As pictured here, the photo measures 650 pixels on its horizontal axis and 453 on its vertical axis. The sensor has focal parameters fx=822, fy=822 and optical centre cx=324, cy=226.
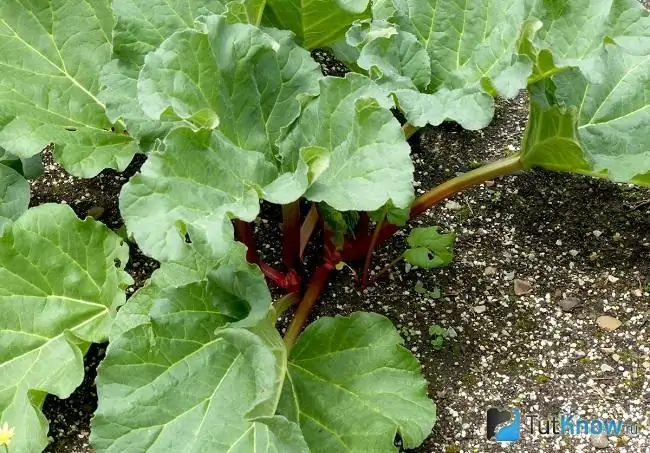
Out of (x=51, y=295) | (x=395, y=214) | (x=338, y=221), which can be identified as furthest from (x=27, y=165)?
(x=395, y=214)

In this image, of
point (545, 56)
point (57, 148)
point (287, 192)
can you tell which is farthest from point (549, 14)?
point (57, 148)

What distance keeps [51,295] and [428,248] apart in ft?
2.46

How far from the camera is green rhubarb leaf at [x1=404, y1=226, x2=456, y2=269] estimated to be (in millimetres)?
1646

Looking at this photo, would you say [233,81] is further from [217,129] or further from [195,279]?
[195,279]

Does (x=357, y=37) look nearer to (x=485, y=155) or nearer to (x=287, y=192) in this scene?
(x=287, y=192)

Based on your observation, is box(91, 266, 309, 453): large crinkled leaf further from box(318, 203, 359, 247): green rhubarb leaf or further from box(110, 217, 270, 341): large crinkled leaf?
box(318, 203, 359, 247): green rhubarb leaf

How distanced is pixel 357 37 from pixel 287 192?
386mm

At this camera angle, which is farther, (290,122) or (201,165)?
(290,122)

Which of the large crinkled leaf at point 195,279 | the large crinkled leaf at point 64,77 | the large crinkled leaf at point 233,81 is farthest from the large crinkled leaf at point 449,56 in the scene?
the large crinkled leaf at point 64,77

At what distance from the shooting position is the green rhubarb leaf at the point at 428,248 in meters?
1.65

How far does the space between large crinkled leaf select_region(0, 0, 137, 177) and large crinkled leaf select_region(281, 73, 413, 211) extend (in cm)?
51

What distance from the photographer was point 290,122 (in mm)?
1434

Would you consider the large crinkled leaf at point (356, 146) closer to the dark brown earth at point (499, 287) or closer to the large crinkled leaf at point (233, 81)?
the large crinkled leaf at point (233, 81)

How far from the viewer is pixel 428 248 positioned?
166 cm
